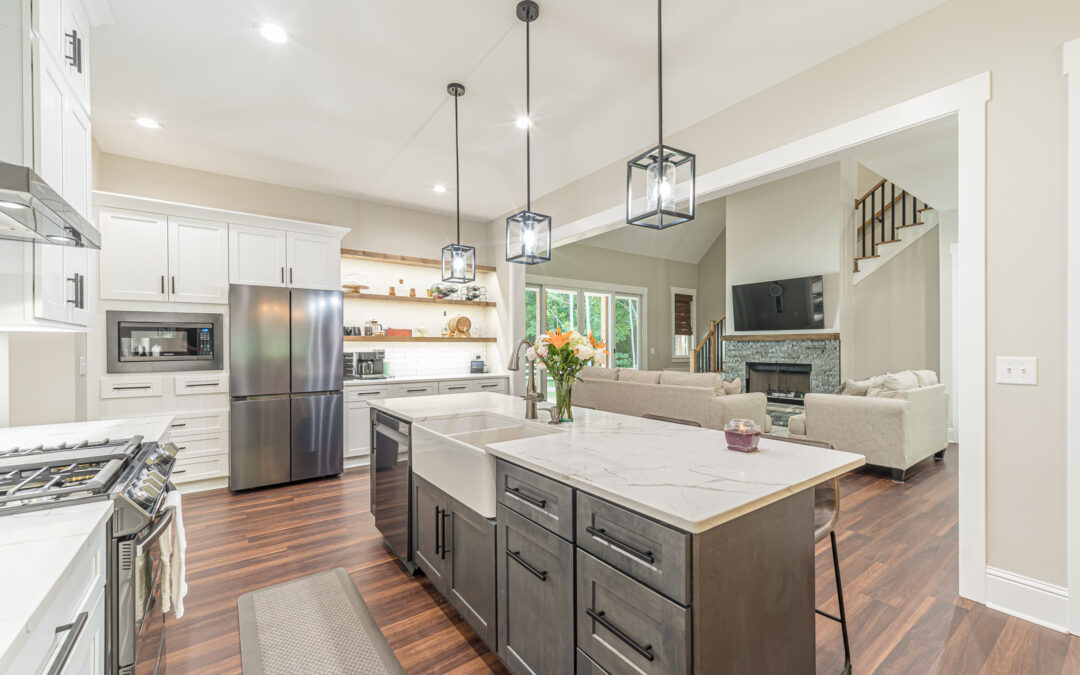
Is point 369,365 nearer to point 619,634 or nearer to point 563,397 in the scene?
point 563,397

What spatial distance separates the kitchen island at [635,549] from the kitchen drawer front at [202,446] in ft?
10.1

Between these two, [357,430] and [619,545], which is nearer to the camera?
[619,545]

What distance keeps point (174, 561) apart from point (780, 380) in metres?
7.23

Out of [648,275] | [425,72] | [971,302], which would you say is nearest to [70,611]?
[425,72]

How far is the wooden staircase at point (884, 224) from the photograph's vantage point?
21.2 feet

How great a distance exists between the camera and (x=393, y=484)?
279 cm

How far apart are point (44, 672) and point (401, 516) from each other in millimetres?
1921

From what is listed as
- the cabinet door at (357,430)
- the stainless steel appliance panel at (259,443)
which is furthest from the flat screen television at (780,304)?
the stainless steel appliance panel at (259,443)

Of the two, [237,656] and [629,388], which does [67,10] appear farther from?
[629,388]

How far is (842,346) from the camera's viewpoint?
243 inches

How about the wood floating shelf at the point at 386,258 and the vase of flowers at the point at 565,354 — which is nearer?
the vase of flowers at the point at 565,354

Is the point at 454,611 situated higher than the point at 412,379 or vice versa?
the point at 412,379

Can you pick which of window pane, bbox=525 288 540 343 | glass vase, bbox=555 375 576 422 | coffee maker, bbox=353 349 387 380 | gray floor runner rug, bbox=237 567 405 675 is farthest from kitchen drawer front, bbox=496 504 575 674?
window pane, bbox=525 288 540 343

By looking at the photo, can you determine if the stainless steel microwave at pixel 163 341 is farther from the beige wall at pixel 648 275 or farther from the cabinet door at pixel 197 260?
the beige wall at pixel 648 275
